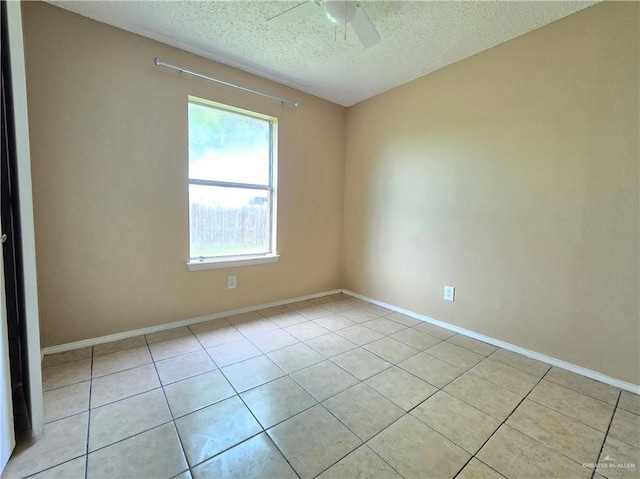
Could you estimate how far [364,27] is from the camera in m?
1.67

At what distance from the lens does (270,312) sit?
295 cm

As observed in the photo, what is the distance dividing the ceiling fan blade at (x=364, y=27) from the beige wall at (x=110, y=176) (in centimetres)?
139

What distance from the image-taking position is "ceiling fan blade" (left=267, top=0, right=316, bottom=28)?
1531mm

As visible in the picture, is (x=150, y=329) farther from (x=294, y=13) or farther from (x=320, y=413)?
(x=294, y=13)

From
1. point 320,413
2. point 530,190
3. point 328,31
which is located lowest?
point 320,413

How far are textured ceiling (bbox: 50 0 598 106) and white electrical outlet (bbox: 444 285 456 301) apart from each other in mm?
1996

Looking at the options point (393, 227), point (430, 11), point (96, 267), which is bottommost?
point (96, 267)

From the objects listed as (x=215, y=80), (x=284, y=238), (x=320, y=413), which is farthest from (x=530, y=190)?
(x=215, y=80)

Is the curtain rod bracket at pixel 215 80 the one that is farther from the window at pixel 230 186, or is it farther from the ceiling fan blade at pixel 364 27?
the ceiling fan blade at pixel 364 27

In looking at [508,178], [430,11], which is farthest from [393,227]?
[430,11]

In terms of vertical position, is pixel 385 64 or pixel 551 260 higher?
pixel 385 64

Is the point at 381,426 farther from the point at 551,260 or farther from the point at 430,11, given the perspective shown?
the point at 430,11

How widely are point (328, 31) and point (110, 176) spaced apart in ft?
6.35

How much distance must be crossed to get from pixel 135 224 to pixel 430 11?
261 centimetres
